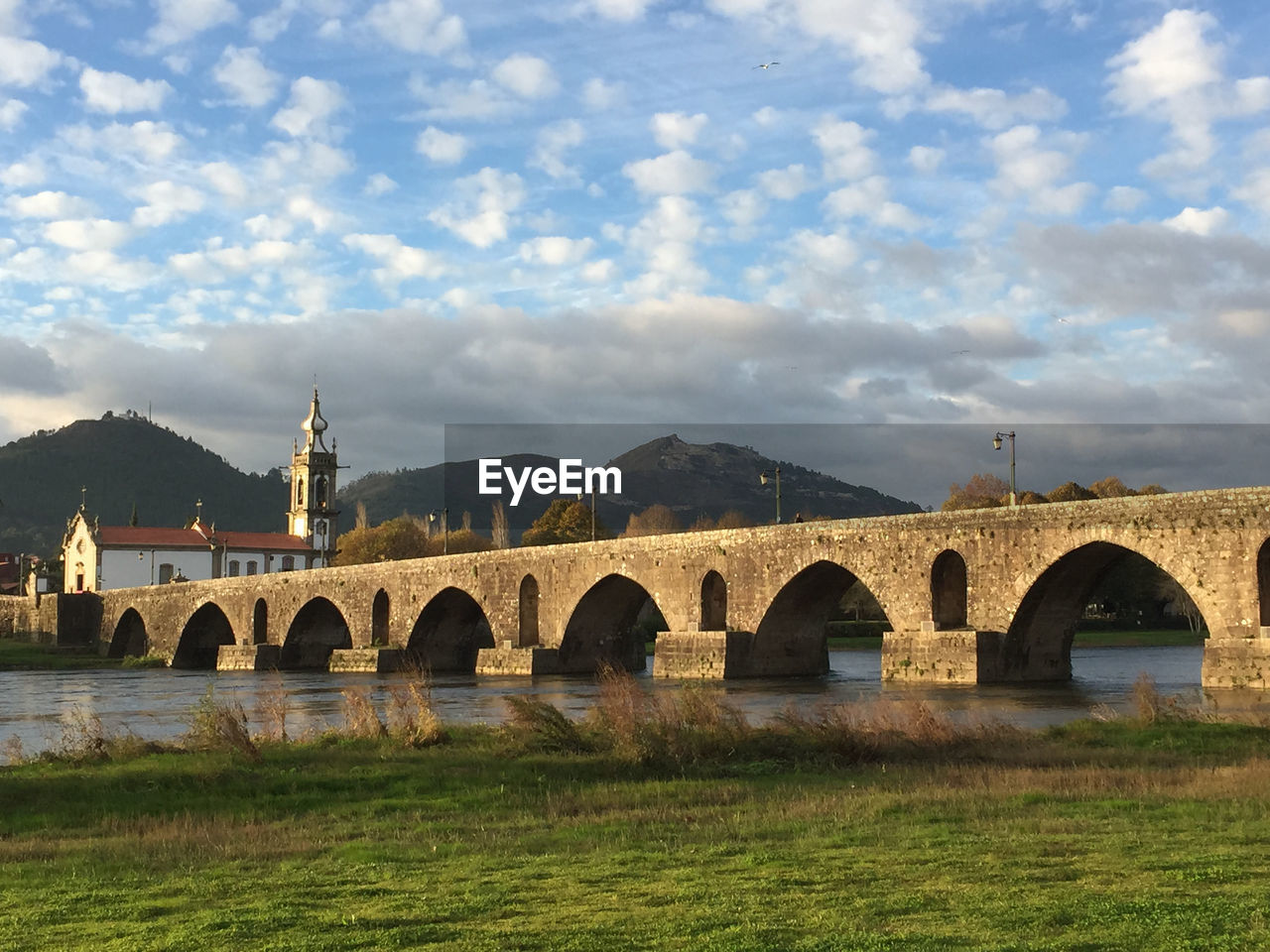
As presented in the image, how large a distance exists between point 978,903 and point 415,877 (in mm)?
Result: 3957

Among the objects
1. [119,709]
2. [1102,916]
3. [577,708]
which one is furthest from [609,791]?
[119,709]

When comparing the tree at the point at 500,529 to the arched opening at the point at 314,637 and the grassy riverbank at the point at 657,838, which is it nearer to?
the arched opening at the point at 314,637

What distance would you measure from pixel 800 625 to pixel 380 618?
2664cm

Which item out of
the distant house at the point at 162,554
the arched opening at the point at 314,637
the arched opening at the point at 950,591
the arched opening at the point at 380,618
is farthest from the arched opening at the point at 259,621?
the arched opening at the point at 950,591

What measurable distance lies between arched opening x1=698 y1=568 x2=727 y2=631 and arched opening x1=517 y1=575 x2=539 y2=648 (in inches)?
388

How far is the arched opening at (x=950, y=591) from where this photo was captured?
38.4 meters

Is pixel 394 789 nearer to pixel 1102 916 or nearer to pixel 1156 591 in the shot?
pixel 1102 916

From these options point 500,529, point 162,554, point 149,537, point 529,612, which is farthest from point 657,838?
point 149,537

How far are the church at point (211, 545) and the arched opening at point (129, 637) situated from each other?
25.1 meters

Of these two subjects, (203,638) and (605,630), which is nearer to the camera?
(605,630)

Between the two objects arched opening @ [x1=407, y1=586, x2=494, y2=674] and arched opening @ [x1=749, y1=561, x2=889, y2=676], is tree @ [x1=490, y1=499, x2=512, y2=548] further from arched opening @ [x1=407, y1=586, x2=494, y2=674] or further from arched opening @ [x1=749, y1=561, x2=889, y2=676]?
arched opening @ [x1=749, y1=561, x2=889, y2=676]

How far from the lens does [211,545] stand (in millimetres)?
118875

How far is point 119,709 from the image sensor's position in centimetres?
3834

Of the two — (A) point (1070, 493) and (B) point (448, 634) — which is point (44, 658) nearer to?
(B) point (448, 634)
